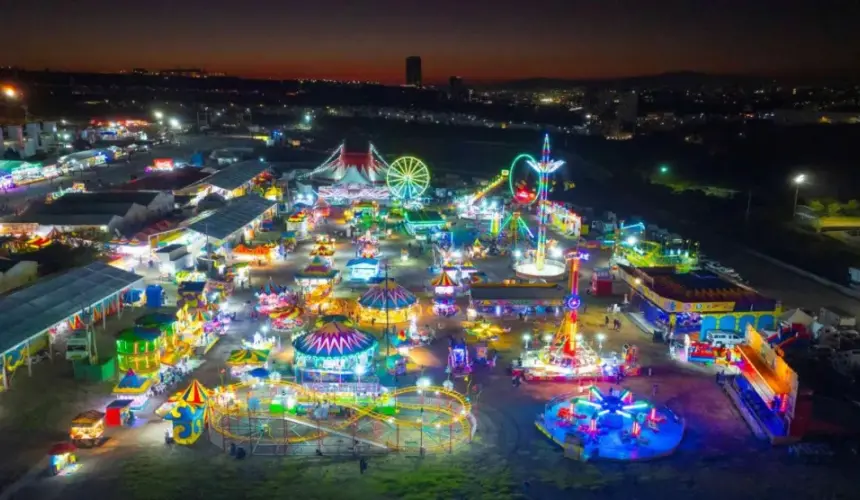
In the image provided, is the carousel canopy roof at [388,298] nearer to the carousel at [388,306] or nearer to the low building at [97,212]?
the carousel at [388,306]

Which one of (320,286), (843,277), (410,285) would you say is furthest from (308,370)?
(843,277)

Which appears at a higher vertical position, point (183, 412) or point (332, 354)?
point (332, 354)

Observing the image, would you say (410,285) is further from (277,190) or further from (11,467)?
(277,190)

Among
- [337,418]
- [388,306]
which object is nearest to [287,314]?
[388,306]

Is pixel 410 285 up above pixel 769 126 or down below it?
below

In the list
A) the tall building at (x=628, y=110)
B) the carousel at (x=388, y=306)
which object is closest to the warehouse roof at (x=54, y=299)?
the carousel at (x=388, y=306)

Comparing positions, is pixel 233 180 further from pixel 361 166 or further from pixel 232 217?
pixel 232 217
